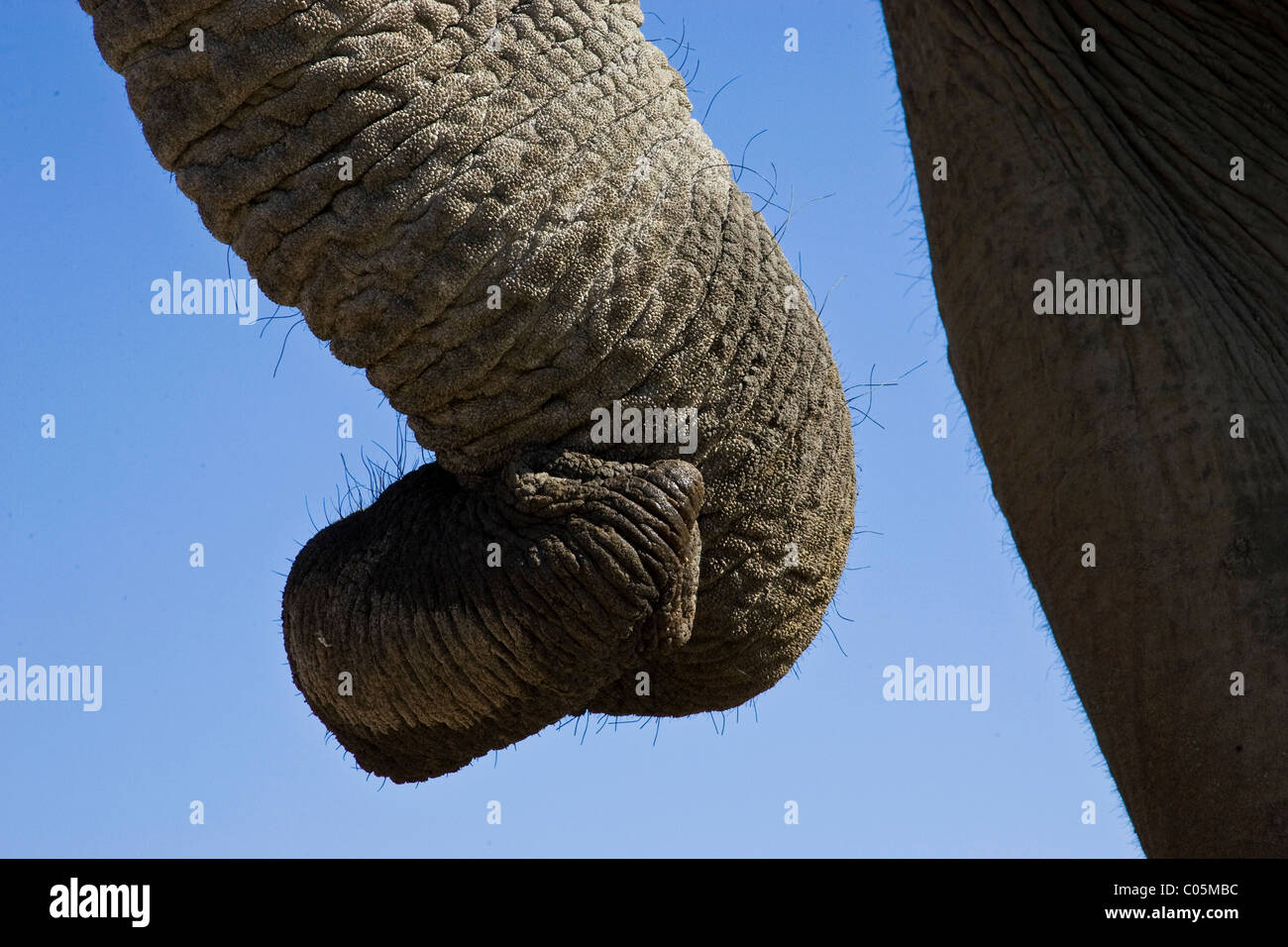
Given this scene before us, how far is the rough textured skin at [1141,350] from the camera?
201 cm

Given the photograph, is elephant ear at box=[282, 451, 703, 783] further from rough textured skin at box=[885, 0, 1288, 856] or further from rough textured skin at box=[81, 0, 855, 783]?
rough textured skin at box=[885, 0, 1288, 856]

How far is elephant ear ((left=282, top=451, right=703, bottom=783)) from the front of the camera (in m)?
1.89

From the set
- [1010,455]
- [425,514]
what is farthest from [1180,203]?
[425,514]

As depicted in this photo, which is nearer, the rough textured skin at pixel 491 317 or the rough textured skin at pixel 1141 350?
the rough textured skin at pixel 491 317

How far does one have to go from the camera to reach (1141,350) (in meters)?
2.12

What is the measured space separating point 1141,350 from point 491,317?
97cm

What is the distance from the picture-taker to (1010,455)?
225cm

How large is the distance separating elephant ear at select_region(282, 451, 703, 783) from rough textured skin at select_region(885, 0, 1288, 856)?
0.61 m

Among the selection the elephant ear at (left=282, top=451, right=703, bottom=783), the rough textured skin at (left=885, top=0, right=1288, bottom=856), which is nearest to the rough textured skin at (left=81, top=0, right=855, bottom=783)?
the elephant ear at (left=282, top=451, right=703, bottom=783)

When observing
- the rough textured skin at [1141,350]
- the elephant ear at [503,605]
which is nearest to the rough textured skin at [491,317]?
the elephant ear at [503,605]

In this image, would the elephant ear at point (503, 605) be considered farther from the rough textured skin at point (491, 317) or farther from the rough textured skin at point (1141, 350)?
the rough textured skin at point (1141, 350)

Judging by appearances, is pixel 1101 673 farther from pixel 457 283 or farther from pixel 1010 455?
pixel 457 283

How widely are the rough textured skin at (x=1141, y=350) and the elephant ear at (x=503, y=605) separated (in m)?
0.61

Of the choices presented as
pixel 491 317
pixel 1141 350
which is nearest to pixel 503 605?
pixel 491 317
